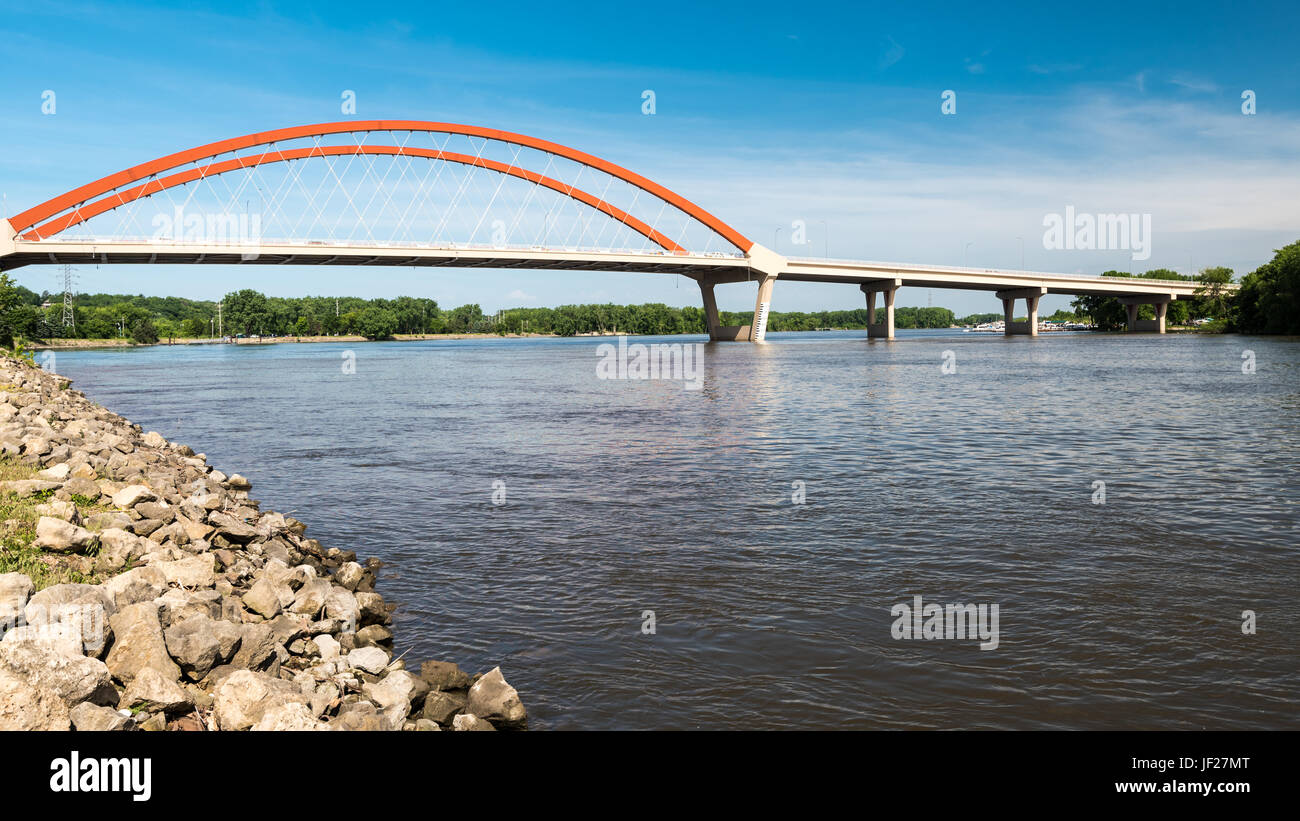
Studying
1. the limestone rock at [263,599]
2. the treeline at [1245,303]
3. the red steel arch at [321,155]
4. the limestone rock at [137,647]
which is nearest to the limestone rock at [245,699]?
the limestone rock at [137,647]

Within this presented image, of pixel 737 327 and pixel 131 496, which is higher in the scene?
pixel 737 327

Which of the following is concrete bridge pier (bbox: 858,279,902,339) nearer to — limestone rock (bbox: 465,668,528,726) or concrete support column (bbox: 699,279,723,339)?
concrete support column (bbox: 699,279,723,339)

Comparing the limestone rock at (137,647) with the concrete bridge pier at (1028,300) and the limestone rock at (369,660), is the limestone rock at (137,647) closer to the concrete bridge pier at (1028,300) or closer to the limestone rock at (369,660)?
the limestone rock at (369,660)

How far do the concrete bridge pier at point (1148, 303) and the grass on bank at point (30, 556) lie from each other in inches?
6104

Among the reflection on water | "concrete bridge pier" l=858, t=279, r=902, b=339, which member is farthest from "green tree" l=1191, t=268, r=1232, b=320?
the reflection on water

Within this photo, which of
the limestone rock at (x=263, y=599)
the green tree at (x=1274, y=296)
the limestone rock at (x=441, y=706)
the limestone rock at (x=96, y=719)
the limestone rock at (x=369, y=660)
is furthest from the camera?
the green tree at (x=1274, y=296)

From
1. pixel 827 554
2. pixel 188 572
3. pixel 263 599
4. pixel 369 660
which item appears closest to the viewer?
pixel 369 660

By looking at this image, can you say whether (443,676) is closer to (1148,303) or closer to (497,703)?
(497,703)

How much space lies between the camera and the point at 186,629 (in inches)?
239

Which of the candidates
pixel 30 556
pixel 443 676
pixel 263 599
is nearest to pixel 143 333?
pixel 30 556

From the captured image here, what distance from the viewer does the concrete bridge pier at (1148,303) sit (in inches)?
5410

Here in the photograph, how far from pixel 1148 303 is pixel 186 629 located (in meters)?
167

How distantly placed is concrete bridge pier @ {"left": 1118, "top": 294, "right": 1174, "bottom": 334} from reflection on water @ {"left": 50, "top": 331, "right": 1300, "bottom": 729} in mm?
129211

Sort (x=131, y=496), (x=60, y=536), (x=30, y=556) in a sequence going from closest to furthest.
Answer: (x=30, y=556)
(x=60, y=536)
(x=131, y=496)
